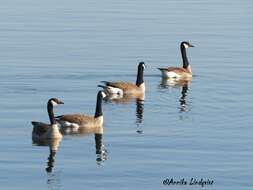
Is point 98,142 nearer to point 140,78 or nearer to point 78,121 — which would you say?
point 78,121

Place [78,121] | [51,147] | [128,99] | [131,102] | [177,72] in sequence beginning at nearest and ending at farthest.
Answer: [51,147] < [78,121] < [131,102] < [128,99] < [177,72]

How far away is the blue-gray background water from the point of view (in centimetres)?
2270

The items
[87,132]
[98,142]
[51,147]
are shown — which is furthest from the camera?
[87,132]

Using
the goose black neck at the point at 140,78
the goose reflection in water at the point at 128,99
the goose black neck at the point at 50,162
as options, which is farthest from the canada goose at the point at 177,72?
the goose black neck at the point at 50,162

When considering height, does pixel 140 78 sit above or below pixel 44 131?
above

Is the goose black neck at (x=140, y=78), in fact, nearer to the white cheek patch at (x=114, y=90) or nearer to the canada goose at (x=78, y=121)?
the white cheek patch at (x=114, y=90)

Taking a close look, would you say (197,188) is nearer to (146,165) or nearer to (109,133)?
(146,165)

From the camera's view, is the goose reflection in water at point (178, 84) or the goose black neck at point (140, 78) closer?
the goose reflection in water at point (178, 84)

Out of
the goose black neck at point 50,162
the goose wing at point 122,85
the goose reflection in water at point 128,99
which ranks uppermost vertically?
the goose wing at point 122,85

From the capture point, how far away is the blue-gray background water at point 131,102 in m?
22.7

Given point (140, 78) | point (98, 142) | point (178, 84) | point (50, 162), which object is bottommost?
point (50, 162)

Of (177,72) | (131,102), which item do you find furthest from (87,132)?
(177,72)

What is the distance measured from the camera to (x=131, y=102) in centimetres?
3362

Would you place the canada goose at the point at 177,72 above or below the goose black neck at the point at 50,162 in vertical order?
above
